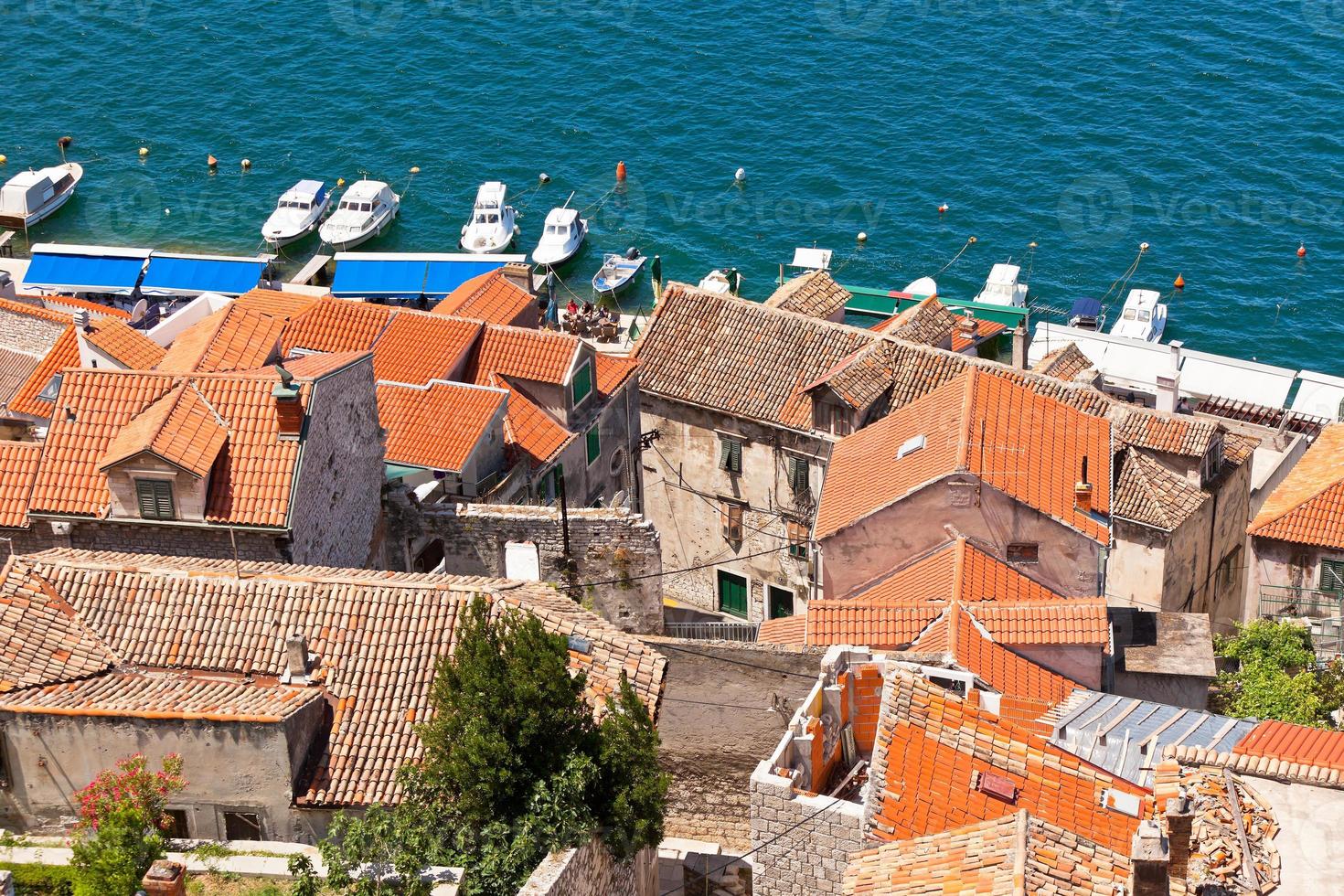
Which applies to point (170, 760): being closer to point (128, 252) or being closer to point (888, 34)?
point (128, 252)

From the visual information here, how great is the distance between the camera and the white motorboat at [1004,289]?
9594 centimetres

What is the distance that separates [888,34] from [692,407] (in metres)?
79.8

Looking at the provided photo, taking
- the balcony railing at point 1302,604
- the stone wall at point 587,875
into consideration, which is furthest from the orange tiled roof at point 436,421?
the balcony railing at point 1302,604

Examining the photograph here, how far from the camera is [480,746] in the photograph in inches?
1120

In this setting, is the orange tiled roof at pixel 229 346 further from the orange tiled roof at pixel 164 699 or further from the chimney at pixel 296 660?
the chimney at pixel 296 660

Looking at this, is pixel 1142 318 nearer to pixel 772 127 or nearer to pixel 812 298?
pixel 812 298

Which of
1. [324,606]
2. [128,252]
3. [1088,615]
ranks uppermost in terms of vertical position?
[324,606]

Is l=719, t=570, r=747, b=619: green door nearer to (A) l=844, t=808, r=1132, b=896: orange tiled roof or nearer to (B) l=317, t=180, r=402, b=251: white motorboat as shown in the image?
(A) l=844, t=808, r=1132, b=896: orange tiled roof

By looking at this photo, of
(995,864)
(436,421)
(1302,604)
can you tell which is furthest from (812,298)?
(995,864)

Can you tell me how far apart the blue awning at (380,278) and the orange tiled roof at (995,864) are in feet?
206

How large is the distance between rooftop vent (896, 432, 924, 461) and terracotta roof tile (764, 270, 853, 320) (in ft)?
52.8

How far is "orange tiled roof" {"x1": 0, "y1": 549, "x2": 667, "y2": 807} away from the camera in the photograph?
32.5 m

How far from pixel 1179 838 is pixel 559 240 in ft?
254

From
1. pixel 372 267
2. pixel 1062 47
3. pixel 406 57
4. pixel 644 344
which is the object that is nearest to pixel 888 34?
pixel 1062 47
